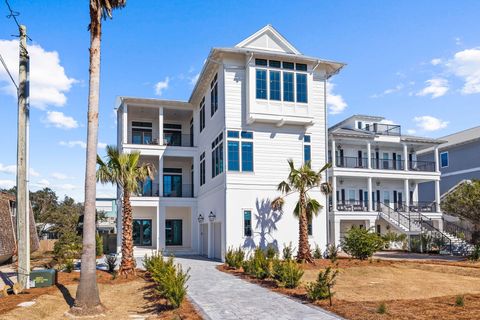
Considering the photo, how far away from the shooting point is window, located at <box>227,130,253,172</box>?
2406 cm

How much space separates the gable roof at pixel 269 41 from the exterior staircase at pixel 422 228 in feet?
51.5

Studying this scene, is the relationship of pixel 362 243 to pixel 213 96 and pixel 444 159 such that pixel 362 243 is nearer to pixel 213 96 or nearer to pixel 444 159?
pixel 213 96

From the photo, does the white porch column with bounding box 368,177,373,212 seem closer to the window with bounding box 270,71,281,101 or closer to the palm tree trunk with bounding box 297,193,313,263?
the window with bounding box 270,71,281,101

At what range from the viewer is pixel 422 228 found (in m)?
32.6

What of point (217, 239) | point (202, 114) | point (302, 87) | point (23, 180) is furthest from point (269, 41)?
point (23, 180)

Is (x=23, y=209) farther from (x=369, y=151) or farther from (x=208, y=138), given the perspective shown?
(x=369, y=151)

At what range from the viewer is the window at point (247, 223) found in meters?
23.9

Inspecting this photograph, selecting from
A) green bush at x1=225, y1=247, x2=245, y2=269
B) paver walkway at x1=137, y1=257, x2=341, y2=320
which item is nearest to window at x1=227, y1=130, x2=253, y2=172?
green bush at x1=225, y1=247, x2=245, y2=269

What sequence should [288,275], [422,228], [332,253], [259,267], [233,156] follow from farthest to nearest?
[422,228]
[233,156]
[332,253]
[259,267]
[288,275]

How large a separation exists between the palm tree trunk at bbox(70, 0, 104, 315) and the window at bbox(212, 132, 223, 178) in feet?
41.8

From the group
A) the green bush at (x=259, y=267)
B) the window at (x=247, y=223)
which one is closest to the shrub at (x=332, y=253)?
the window at (x=247, y=223)

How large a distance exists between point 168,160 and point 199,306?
23.3 m

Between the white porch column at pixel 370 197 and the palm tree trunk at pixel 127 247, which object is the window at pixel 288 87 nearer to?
the palm tree trunk at pixel 127 247

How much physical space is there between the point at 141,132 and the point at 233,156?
13491 millimetres
